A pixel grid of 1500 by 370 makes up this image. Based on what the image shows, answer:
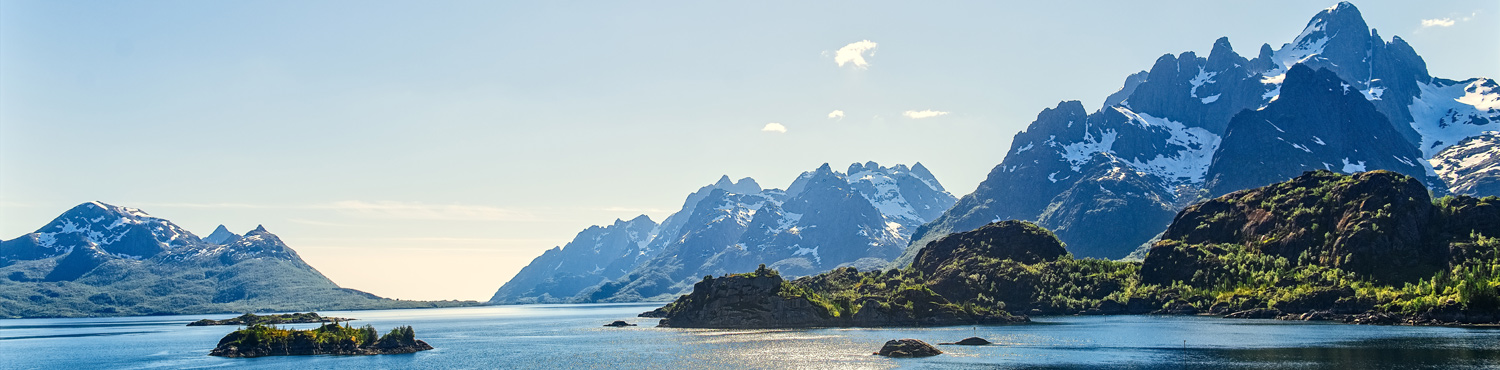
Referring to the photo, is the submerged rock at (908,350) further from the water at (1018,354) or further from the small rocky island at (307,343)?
the small rocky island at (307,343)

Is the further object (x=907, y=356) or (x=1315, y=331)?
(x=1315, y=331)

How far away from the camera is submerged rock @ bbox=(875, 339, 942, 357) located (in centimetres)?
15175

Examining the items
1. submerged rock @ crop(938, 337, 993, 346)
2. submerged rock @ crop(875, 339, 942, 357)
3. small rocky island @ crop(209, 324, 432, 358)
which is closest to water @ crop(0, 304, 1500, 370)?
submerged rock @ crop(875, 339, 942, 357)

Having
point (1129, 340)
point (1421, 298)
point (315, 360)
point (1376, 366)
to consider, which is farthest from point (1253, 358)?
point (315, 360)

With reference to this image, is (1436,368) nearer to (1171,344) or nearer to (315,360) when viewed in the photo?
(1171,344)

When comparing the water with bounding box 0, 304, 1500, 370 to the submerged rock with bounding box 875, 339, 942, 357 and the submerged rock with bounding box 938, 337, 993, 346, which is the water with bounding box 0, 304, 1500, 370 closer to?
the submerged rock with bounding box 875, 339, 942, 357

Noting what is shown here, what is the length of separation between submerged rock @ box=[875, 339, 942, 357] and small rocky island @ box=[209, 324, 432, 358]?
90.8 meters

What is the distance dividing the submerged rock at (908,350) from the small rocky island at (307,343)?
298 feet

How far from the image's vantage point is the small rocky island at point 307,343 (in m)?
178

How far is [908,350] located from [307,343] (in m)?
108

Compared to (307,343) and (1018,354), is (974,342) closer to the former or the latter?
(1018,354)

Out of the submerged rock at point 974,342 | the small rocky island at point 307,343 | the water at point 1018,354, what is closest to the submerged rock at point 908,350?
the water at point 1018,354

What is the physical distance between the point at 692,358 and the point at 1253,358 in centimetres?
8043

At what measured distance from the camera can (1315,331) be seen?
589 feet
